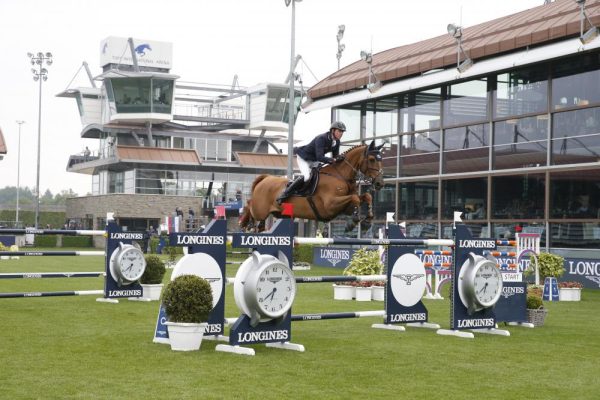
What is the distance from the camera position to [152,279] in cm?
1605

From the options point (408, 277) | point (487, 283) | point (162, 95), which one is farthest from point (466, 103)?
point (162, 95)

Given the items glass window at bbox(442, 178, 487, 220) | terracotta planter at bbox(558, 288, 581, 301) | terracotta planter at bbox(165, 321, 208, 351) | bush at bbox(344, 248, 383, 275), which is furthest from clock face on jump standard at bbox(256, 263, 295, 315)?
glass window at bbox(442, 178, 487, 220)

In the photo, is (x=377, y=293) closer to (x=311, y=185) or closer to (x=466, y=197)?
(x=311, y=185)

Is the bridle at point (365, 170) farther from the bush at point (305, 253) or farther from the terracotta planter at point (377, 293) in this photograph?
the bush at point (305, 253)

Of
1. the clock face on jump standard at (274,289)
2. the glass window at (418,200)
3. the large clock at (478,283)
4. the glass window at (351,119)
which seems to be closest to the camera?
the clock face on jump standard at (274,289)

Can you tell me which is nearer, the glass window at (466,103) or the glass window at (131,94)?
the glass window at (466,103)

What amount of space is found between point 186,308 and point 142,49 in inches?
2827

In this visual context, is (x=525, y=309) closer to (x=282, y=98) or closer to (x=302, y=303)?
(x=302, y=303)

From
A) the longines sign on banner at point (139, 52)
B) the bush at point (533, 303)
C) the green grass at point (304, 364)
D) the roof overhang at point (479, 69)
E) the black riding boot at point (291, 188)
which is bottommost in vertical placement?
the green grass at point (304, 364)

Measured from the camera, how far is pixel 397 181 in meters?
30.2

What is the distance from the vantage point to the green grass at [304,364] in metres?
6.87

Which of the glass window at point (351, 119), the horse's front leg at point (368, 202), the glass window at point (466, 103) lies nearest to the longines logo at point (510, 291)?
the horse's front leg at point (368, 202)

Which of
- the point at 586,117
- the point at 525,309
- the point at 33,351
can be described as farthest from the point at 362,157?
the point at 586,117

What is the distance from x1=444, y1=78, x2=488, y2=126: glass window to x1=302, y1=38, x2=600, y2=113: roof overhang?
545mm
